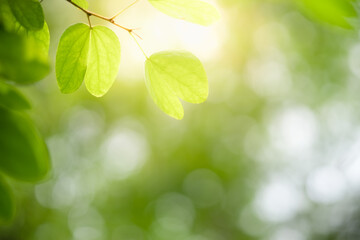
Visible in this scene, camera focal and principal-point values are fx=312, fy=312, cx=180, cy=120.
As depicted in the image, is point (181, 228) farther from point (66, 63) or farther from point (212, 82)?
point (66, 63)

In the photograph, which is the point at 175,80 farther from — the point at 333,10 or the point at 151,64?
the point at 333,10

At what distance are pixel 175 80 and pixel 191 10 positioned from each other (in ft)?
0.46

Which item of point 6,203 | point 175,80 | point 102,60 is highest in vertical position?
point 175,80

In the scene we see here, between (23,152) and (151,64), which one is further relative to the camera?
(151,64)

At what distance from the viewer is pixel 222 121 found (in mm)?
8719

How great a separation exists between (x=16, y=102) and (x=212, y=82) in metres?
7.74

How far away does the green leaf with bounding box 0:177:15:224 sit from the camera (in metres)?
0.43

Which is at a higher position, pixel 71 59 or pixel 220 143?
pixel 220 143

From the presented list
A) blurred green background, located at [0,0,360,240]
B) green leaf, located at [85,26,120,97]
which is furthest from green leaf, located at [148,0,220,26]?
blurred green background, located at [0,0,360,240]

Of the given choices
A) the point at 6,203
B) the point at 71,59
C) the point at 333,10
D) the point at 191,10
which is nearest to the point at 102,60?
the point at 71,59

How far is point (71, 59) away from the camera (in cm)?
57

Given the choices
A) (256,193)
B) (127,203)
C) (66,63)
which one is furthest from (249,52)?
(66,63)

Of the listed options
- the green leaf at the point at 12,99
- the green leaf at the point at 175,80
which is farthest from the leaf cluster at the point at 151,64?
the green leaf at the point at 12,99

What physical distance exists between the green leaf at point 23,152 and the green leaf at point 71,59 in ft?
0.56
